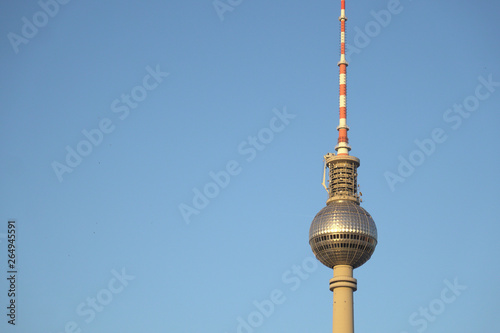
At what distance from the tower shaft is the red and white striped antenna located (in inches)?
978

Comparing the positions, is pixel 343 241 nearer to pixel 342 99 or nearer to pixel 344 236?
pixel 344 236

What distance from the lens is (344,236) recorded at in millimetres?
178125

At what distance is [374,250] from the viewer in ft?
600

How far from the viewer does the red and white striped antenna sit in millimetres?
190750

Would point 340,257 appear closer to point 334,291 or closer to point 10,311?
point 334,291

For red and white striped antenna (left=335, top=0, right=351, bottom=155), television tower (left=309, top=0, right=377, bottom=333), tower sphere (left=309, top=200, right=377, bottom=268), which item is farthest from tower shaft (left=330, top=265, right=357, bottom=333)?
red and white striped antenna (left=335, top=0, right=351, bottom=155)

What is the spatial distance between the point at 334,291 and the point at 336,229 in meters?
11.8

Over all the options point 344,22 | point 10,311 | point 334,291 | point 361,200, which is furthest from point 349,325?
point 10,311

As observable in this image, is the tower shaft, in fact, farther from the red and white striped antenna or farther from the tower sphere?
the red and white striped antenna

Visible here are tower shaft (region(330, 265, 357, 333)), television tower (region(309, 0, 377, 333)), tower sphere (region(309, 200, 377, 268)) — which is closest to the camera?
tower shaft (region(330, 265, 357, 333))

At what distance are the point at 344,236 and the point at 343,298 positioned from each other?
11.4 meters

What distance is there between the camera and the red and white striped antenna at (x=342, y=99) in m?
191

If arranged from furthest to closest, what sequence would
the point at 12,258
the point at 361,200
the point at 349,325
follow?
1. the point at 361,200
2. the point at 349,325
3. the point at 12,258

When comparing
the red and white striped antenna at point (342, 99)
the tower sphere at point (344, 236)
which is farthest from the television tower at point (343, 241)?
the red and white striped antenna at point (342, 99)
